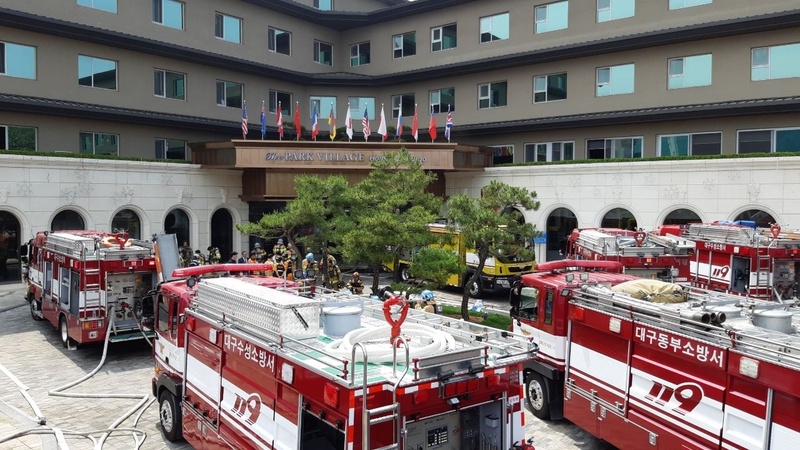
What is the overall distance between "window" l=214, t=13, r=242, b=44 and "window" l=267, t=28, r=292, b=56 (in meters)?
2.16

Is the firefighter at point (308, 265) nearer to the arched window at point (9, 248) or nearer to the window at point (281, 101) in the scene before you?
the arched window at point (9, 248)

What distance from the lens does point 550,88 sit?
34.1m

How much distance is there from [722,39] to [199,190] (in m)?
26.5

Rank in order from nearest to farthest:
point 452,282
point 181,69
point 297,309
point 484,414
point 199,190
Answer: point 484,414
point 297,309
point 452,282
point 199,190
point 181,69

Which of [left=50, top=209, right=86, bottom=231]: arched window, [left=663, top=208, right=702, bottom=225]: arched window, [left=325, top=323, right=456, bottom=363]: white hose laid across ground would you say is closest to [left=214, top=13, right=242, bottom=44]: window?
[left=50, top=209, right=86, bottom=231]: arched window

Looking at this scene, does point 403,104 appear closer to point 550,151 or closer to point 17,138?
point 550,151

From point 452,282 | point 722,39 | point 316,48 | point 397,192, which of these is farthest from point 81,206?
point 722,39

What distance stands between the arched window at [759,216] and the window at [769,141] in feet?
12.6

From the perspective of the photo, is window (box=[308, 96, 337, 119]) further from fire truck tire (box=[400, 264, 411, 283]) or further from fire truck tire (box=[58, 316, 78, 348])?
fire truck tire (box=[58, 316, 78, 348])

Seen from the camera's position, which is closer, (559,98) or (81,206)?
(81,206)

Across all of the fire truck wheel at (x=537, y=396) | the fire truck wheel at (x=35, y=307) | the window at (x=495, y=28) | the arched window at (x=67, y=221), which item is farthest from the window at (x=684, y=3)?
the fire truck wheel at (x=35, y=307)

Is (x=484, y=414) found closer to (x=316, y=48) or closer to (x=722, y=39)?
(x=722, y=39)

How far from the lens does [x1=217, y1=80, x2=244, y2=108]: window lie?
3584 centimetres

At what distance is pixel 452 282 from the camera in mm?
25234
